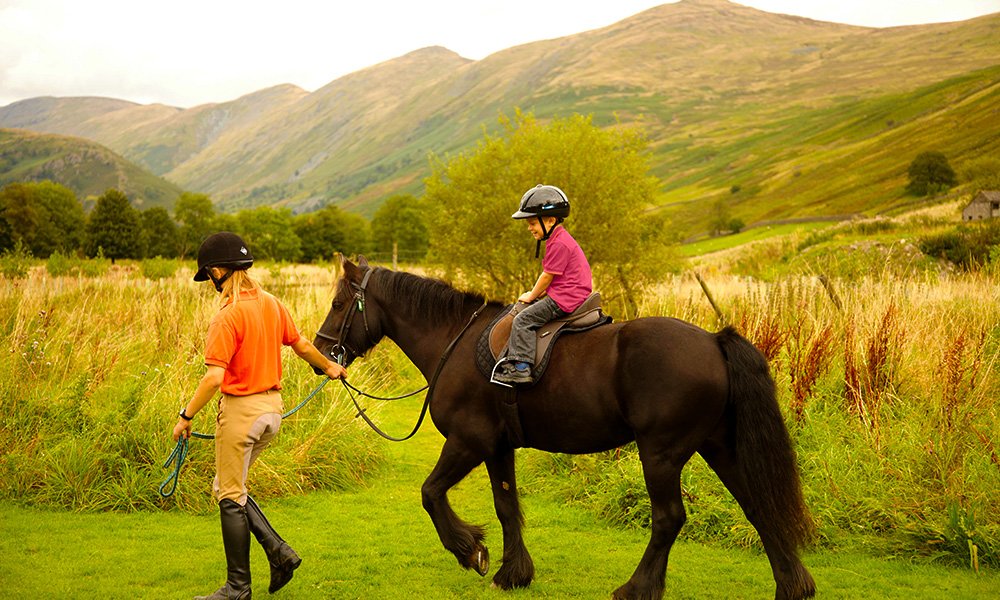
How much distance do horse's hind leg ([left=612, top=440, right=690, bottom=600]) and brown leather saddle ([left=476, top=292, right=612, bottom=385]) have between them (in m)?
0.97

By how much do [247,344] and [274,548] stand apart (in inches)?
63.1

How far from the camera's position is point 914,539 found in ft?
20.7

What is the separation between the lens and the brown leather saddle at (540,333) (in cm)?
531

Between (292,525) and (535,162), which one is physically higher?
(535,162)

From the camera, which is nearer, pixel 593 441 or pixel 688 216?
pixel 593 441

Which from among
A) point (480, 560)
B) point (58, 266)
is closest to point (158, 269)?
point (58, 266)

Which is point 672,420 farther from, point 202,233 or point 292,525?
point 202,233

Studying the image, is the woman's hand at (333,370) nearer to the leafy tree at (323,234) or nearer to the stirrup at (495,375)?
the stirrup at (495,375)

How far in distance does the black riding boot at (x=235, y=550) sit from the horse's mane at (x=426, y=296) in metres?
2.17

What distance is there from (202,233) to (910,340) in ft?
251

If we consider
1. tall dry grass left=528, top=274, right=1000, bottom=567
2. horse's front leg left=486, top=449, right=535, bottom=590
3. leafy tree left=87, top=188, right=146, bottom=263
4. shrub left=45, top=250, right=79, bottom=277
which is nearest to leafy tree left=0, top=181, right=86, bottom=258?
leafy tree left=87, top=188, right=146, bottom=263

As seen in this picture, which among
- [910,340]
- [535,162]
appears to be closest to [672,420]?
[910,340]

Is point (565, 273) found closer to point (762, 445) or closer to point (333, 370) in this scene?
point (762, 445)

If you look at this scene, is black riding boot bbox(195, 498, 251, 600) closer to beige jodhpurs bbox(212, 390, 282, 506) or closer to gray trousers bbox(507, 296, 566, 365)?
beige jodhpurs bbox(212, 390, 282, 506)
